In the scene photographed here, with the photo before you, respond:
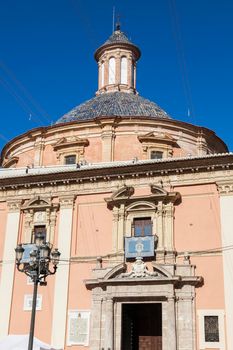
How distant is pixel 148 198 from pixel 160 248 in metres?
1.77

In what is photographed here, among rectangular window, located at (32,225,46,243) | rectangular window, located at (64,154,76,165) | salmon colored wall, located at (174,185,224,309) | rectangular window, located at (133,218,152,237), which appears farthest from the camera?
rectangular window, located at (64,154,76,165)

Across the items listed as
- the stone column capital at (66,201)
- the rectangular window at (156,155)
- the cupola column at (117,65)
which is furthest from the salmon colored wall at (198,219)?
the cupola column at (117,65)

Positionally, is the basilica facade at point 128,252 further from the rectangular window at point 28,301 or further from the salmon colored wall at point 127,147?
the salmon colored wall at point 127,147

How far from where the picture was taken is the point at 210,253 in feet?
53.5

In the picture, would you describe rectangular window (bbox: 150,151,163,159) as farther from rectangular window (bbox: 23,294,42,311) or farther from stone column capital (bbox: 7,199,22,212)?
rectangular window (bbox: 23,294,42,311)

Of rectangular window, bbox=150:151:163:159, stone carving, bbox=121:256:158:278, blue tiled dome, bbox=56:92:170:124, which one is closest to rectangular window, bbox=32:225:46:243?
stone carving, bbox=121:256:158:278

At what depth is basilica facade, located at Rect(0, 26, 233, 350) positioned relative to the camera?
626 inches

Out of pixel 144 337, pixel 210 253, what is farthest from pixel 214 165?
pixel 144 337

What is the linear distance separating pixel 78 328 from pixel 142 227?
3.93 meters

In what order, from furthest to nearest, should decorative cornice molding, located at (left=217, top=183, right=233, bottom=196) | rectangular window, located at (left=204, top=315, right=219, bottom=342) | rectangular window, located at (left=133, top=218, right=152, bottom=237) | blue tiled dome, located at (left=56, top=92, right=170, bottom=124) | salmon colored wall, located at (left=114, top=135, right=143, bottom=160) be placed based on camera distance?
1. blue tiled dome, located at (left=56, top=92, right=170, bottom=124)
2. salmon colored wall, located at (left=114, top=135, right=143, bottom=160)
3. rectangular window, located at (left=133, top=218, right=152, bottom=237)
4. decorative cornice molding, located at (left=217, top=183, right=233, bottom=196)
5. rectangular window, located at (left=204, top=315, right=219, bottom=342)

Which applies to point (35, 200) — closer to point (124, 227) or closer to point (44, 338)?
point (124, 227)

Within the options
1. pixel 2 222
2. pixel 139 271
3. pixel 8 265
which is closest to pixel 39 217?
pixel 2 222

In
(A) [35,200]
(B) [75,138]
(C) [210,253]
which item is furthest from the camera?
(B) [75,138]

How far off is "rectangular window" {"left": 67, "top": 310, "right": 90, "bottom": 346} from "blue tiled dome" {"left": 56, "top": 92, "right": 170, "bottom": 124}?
9.14m
